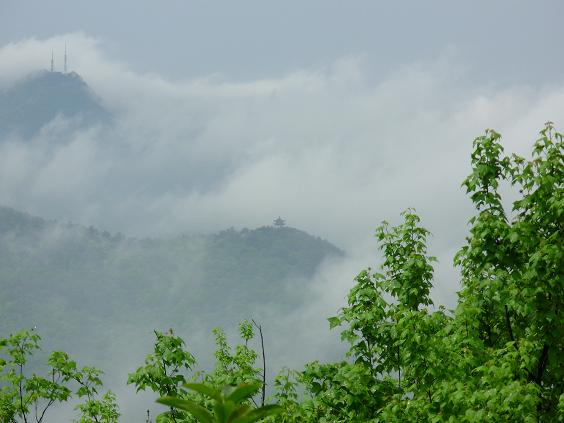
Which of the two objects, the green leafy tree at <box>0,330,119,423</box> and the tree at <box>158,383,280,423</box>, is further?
the green leafy tree at <box>0,330,119,423</box>

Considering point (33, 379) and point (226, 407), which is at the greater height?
point (33, 379)

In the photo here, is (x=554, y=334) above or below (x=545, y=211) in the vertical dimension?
below

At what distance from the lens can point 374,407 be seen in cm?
1390

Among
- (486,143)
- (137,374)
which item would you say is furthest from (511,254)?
(137,374)

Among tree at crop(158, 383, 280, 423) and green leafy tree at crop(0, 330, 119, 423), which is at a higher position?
green leafy tree at crop(0, 330, 119, 423)

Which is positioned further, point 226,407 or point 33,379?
point 33,379

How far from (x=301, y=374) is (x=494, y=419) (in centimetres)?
451

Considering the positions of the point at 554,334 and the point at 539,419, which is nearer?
the point at 539,419

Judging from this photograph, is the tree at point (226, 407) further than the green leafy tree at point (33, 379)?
No

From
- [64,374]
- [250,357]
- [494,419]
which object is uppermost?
[250,357]

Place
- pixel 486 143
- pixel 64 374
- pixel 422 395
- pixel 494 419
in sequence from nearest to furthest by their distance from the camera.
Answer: pixel 494 419 < pixel 422 395 < pixel 486 143 < pixel 64 374

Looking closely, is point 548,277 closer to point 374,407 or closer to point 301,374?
point 374,407

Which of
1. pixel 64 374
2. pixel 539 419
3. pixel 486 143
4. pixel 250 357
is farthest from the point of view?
pixel 250 357

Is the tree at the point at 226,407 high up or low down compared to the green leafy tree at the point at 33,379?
down
